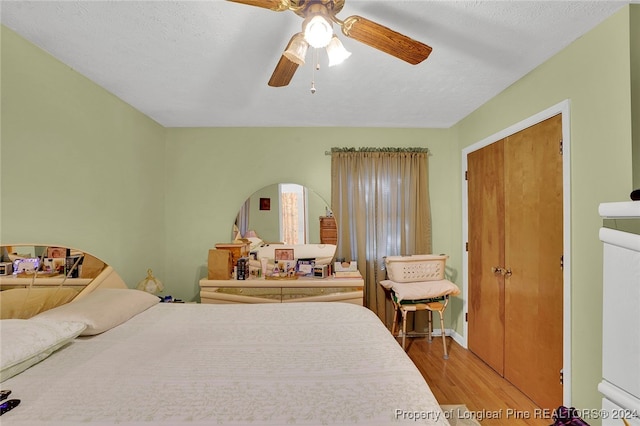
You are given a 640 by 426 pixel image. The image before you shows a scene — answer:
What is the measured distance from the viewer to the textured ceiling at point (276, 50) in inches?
60.6

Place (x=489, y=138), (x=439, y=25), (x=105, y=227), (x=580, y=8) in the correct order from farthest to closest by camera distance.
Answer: (x=489, y=138) < (x=105, y=227) < (x=439, y=25) < (x=580, y=8)

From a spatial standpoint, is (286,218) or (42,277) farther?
(286,218)

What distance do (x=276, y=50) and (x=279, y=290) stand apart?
2.15 metres

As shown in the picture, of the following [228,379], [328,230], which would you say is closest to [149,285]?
[328,230]

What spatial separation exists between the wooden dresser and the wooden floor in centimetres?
144

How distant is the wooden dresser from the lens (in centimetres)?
343

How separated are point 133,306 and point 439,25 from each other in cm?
259

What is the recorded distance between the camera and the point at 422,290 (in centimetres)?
288

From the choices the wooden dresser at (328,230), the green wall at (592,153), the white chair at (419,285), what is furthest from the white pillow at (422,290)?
the green wall at (592,153)

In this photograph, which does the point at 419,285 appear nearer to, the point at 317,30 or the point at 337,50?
the point at 337,50

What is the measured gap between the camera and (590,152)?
1.74 metres

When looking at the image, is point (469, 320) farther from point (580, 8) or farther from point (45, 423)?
point (45, 423)

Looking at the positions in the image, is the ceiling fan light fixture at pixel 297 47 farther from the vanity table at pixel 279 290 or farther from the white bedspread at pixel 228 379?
the vanity table at pixel 279 290

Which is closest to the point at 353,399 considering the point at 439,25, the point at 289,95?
the point at 439,25
